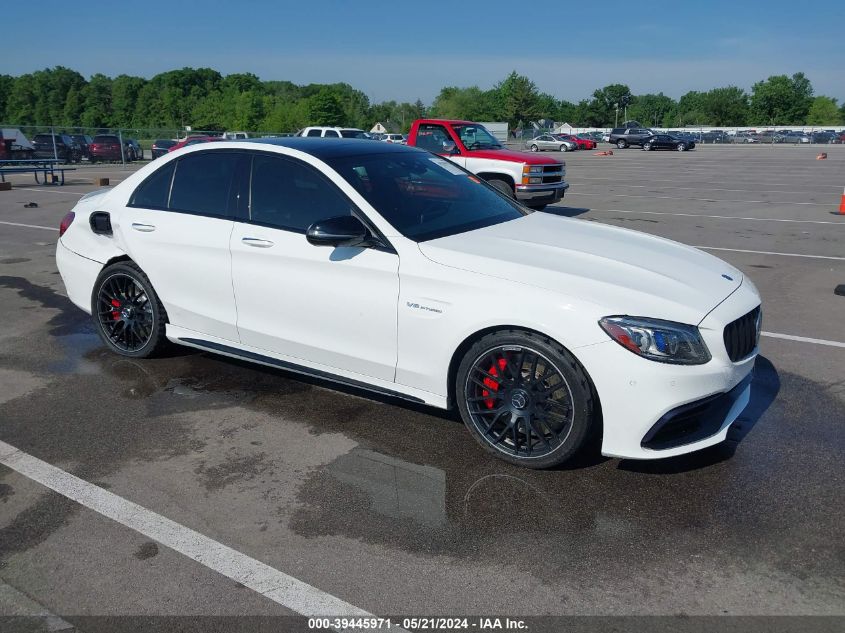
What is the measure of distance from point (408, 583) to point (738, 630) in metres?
1.25

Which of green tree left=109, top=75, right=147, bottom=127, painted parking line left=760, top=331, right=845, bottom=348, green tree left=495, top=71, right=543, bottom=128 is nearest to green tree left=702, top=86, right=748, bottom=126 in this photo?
green tree left=495, top=71, right=543, bottom=128

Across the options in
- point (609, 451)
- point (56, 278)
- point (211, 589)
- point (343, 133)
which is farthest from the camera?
point (343, 133)

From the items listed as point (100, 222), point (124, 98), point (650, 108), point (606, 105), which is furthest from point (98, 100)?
point (100, 222)

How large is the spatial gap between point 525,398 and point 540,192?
11.0 meters

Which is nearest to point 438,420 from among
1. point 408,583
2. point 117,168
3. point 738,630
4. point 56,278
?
Answer: point 408,583

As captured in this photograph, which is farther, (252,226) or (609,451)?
(252,226)

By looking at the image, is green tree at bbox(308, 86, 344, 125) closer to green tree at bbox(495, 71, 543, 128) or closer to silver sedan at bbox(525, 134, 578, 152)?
green tree at bbox(495, 71, 543, 128)

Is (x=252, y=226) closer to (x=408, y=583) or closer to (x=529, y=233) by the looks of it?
(x=529, y=233)

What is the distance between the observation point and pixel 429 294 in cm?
393

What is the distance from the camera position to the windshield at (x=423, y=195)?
4.38 m

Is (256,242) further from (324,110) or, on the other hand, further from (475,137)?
(324,110)

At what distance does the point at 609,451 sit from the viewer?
3.58 meters

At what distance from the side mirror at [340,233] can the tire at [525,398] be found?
93 cm

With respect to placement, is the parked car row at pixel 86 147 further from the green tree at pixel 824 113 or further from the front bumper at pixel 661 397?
the green tree at pixel 824 113
